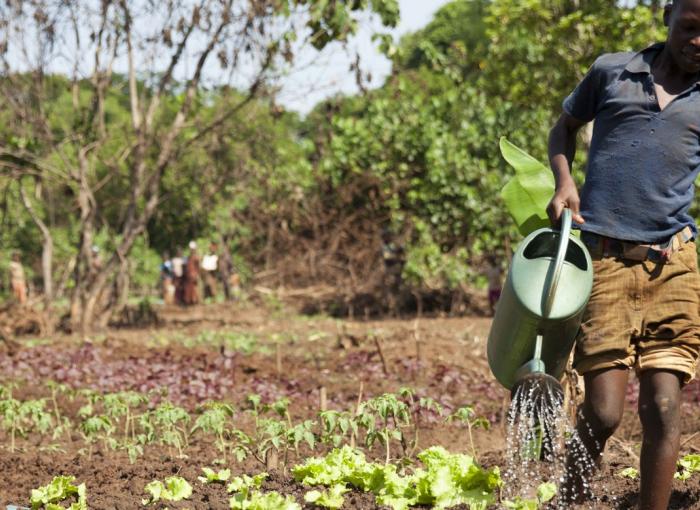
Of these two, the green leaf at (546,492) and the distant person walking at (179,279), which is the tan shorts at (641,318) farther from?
the distant person walking at (179,279)

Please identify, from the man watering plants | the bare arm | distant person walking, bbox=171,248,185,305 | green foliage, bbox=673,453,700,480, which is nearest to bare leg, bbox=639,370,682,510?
the man watering plants

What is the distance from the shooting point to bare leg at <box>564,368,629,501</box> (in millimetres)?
3131

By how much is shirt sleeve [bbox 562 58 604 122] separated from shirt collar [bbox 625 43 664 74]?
0.10 metres

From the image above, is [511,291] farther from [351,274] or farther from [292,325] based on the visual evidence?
[351,274]

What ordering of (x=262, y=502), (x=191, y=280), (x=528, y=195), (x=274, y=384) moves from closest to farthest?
(x=262, y=502), (x=528, y=195), (x=274, y=384), (x=191, y=280)

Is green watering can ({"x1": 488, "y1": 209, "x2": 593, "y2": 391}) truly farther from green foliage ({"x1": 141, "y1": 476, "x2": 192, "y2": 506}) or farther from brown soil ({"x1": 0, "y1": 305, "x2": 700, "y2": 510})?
green foliage ({"x1": 141, "y1": 476, "x2": 192, "y2": 506})

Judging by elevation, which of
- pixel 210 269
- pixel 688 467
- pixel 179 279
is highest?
pixel 210 269

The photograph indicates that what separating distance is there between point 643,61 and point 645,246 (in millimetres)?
585

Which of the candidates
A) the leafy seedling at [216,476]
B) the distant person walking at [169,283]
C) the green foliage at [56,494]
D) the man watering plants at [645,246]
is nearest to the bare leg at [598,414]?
the man watering plants at [645,246]

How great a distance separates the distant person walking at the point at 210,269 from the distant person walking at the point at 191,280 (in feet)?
1.25

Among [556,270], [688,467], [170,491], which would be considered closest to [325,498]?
[170,491]

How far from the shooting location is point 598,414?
3.13 metres

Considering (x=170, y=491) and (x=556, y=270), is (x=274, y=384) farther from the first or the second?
(x=556, y=270)

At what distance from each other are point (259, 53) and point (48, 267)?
6254mm
